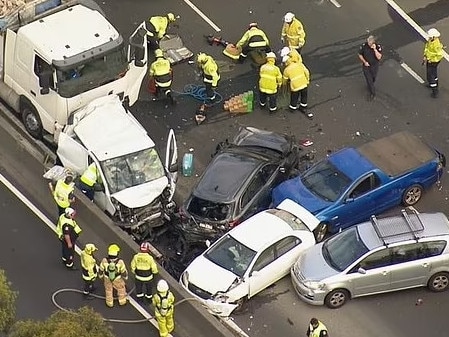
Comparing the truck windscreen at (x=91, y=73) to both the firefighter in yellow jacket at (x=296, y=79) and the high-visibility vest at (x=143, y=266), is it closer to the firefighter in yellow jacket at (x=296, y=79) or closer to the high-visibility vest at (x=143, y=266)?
the firefighter in yellow jacket at (x=296, y=79)

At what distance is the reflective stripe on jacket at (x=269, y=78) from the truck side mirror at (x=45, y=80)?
4648 millimetres

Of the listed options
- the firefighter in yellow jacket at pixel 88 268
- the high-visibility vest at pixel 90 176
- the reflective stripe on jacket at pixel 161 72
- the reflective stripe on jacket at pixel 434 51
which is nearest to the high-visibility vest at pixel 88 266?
the firefighter in yellow jacket at pixel 88 268

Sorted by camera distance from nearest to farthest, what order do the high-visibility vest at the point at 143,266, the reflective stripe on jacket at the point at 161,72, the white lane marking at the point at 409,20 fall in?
the high-visibility vest at the point at 143,266 < the reflective stripe on jacket at the point at 161,72 < the white lane marking at the point at 409,20

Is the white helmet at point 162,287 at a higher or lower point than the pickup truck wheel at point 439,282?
higher

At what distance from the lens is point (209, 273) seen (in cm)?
2158

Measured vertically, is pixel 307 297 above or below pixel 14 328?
below

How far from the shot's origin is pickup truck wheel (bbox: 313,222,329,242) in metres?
22.7

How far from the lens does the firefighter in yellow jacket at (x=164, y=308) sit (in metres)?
20.0

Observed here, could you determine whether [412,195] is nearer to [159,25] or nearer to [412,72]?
[412,72]

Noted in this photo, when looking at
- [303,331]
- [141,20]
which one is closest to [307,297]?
[303,331]

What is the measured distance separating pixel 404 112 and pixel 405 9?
3.67 m

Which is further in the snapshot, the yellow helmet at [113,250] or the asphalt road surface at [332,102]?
the asphalt road surface at [332,102]

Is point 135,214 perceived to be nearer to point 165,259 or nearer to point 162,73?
point 165,259

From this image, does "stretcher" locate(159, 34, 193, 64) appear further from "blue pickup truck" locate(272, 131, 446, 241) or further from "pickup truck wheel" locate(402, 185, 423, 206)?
"pickup truck wheel" locate(402, 185, 423, 206)
